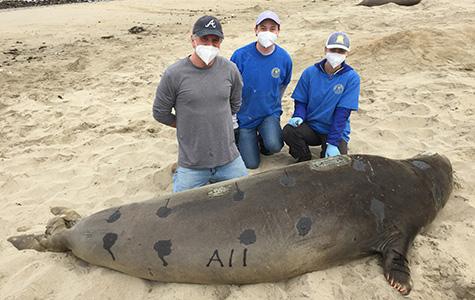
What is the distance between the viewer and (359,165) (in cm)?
332

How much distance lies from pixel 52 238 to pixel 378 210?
2510 mm

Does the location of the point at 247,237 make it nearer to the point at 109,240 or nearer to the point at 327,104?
the point at 109,240

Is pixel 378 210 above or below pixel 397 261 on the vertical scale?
above

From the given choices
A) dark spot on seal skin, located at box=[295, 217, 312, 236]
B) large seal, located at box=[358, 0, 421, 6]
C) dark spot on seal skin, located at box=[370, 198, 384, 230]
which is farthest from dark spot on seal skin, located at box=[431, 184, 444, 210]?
large seal, located at box=[358, 0, 421, 6]

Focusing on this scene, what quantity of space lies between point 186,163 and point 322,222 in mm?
1312

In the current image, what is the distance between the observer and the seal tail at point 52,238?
3266 mm

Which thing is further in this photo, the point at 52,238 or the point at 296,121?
the point at 296,121

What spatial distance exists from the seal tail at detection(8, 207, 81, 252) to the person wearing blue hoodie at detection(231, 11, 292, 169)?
1865 millimetres

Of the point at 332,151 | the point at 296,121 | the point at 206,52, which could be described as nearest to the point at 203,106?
the point at 206,52

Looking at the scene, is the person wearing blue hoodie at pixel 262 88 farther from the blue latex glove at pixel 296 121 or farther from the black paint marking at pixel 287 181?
the black paint marking at pixel 287 181

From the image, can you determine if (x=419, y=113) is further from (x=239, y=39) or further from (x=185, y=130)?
(x=239, y=39)

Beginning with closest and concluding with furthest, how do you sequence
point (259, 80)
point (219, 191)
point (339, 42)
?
1. point (219, 191)
2. point (339, 42)
3. point (259, 80)

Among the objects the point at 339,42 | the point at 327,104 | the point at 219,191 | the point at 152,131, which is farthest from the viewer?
the point at 152,131

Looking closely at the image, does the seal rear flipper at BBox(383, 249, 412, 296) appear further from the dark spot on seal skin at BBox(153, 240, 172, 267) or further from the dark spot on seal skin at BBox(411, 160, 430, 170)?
the dark spot on seal skin at BBox(153, 240, 172, 267)
